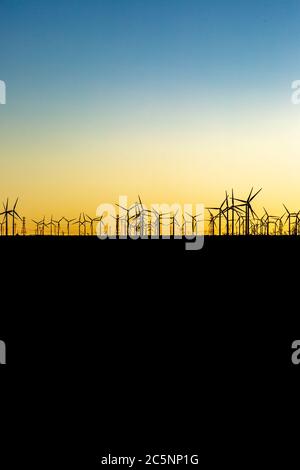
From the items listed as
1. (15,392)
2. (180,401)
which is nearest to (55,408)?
(15,392)

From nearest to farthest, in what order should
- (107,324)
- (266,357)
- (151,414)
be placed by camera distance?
1. (151,414)
2. (266,357)
3. (107,324)

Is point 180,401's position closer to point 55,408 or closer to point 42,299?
point 55,408

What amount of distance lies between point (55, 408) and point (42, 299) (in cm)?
1686

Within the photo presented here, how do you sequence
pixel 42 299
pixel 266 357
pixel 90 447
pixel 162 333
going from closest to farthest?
pixel 90 447, pixel 266 357, pixel 162 333, pixel 42 299

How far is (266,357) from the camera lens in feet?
59.0

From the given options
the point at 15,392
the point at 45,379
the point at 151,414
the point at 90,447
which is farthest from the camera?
the point at 45,379

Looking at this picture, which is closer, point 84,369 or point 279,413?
point 279,413

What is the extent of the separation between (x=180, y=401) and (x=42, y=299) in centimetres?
1729

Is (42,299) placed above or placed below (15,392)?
above

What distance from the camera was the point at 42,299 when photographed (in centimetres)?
2992

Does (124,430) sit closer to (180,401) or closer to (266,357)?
(180,401)

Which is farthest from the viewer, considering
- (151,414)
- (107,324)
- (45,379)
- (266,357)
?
(107,324)

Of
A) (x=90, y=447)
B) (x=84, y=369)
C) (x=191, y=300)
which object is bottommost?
(x=90, y=447)

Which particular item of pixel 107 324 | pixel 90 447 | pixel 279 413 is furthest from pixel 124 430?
pixel 107 324
